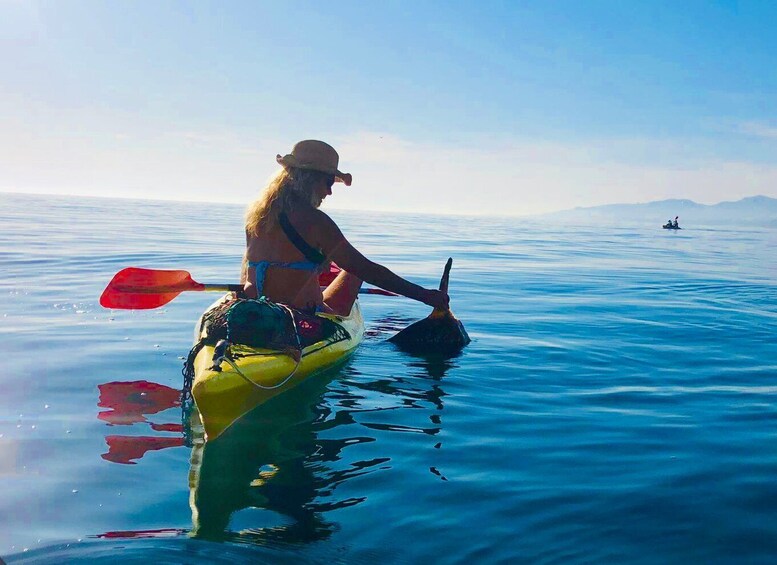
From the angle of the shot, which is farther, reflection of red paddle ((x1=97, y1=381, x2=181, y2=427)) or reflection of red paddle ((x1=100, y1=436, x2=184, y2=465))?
reflection of red paddle ((x1=97, y1=381, x2=181, y2=427))

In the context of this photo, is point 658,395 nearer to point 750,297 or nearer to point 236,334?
point 236,334

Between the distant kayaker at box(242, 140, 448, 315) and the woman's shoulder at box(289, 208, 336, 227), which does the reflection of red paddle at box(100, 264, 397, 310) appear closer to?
the distant kayaker at box(242, 140, 448, 315)

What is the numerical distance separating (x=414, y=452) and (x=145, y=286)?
4142 mm

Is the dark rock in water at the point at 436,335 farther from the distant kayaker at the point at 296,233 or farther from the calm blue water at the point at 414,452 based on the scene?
the distant kayaker at the point at 296,233

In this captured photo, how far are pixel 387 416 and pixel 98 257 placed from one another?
1682 cm

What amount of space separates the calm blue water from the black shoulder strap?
1403 millimetres

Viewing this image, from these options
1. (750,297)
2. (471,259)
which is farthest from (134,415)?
(471,259)

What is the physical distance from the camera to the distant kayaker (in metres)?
6.75

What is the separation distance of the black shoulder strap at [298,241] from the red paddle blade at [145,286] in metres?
1.65

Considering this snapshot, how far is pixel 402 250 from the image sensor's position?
28594mm

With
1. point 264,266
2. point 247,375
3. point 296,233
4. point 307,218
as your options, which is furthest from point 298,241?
point 247,375

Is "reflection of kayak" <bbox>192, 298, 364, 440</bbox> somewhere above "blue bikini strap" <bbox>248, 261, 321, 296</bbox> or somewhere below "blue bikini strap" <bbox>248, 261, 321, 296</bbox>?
below

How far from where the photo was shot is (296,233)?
22.1 ft

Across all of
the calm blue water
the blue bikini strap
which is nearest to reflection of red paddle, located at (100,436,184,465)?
the calm blue water
